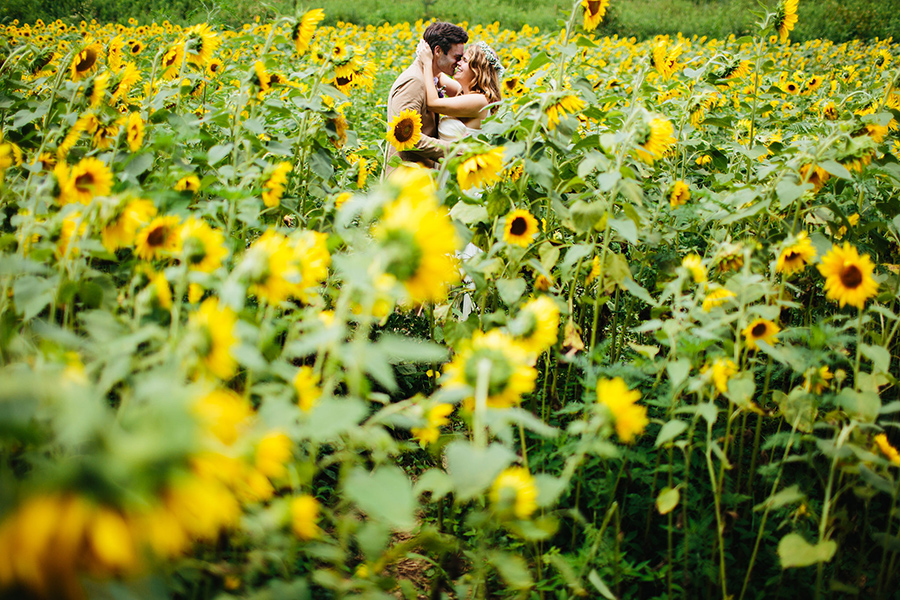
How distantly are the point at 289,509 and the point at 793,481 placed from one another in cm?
144

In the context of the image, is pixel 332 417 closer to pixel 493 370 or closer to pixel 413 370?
pixel 493 370

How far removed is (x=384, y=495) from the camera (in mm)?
658

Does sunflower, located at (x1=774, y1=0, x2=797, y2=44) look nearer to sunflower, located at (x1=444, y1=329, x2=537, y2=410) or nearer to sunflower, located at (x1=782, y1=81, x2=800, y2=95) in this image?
sunflower, located at (x1=782, y1=81, x2=800, y2=95)

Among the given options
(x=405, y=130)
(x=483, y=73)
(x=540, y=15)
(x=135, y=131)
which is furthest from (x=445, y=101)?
(x=540, y=15)

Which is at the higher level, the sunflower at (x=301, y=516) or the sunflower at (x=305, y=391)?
the sunflower at (x=305, y=391)

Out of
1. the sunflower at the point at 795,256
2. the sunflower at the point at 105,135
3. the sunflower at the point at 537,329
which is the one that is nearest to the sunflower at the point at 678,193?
the sunflower at the point at 795,256

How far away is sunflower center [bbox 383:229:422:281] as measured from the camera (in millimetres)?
670

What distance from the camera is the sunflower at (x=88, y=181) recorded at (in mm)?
1128

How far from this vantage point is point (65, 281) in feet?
3.31

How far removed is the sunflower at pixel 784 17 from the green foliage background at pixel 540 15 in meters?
8.95

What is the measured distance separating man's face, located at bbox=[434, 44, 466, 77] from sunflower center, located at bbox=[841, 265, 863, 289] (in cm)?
256

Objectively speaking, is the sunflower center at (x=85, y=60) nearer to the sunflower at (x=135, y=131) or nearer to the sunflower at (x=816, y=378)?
the sunflower at (x=135, y=131)

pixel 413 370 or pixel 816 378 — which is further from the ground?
pixel 816 378

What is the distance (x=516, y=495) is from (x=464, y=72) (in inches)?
113
